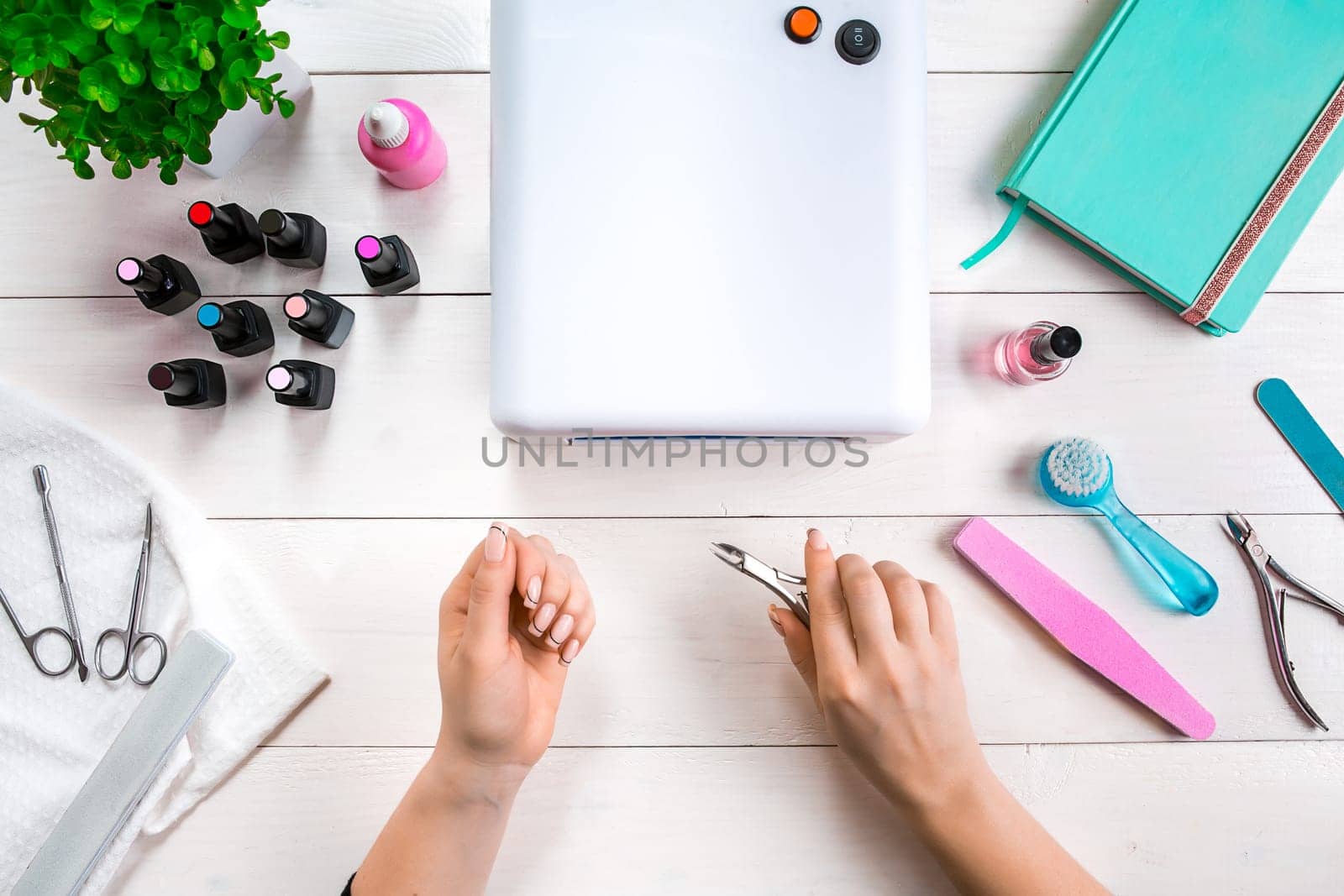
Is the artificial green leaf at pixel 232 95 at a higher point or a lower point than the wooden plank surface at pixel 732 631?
higher

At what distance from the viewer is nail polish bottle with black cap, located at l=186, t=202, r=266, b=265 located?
0.58 metres

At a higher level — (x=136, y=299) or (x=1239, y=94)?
(x=1239, y=94)

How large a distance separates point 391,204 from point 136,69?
0.64ft

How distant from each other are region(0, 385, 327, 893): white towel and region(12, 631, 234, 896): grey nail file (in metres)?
0.01

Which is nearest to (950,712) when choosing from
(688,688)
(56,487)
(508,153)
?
(688,688)

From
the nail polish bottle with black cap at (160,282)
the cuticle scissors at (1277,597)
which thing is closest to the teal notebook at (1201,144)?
the cuticle scissors at (1277,597)

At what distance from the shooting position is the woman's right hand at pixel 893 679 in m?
0.55

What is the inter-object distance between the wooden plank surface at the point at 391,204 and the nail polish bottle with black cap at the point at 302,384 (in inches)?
3.3

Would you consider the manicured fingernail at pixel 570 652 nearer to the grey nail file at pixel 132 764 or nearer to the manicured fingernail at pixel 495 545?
the manicured fingernail at pixel 495 545

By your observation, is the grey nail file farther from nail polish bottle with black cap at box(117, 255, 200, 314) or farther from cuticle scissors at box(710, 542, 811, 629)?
cuticle scissors at box(710, 542, 811, 629)

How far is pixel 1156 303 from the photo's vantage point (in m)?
0.66

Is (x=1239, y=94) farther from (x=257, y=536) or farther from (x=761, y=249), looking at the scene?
(x=257, y=536)

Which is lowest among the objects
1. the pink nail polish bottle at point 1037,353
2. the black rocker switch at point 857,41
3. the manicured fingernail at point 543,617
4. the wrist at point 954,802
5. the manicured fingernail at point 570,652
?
the wrist at point 954,802

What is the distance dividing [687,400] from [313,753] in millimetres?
425
